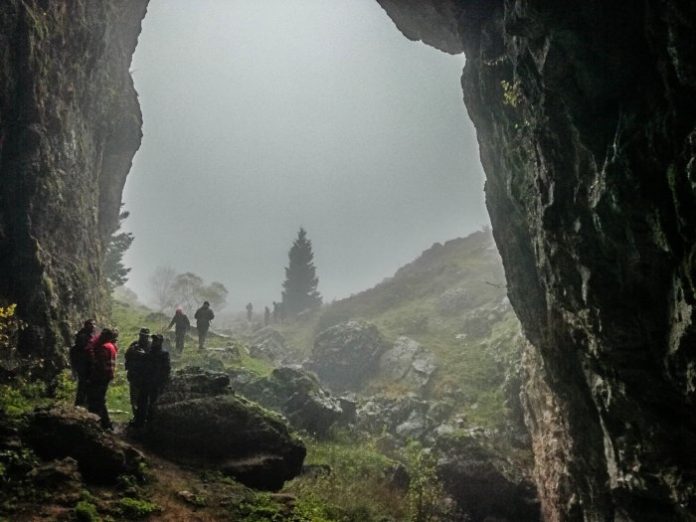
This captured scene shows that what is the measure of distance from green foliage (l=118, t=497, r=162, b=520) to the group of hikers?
355 centimetres

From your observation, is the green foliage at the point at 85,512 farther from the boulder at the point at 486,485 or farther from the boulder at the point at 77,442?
the boulder at the point at 486,485

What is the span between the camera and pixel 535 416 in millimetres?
20234

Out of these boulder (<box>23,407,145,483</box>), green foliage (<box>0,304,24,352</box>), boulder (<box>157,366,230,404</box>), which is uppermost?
green foliage (<box>0,304,24,352</box>)

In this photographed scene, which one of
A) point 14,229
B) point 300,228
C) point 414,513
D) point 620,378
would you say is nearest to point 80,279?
point 14,229

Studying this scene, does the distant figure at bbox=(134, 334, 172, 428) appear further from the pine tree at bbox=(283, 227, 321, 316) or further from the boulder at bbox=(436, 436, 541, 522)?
the pine tree at bbox=(283, 227, 321, 316)

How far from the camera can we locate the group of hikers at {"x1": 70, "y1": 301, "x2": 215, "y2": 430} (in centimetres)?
1217

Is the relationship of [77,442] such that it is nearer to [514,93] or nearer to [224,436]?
[224,436]

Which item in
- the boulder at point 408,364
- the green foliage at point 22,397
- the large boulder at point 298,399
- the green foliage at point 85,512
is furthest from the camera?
the boulder at point 408,364

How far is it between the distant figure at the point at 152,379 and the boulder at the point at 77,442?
9.54ft

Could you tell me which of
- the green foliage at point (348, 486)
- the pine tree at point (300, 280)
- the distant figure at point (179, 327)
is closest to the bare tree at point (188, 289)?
the pine tree at point (300, 280)

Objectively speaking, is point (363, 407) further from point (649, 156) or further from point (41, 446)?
point (649, 156)

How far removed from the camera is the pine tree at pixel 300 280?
72500mm

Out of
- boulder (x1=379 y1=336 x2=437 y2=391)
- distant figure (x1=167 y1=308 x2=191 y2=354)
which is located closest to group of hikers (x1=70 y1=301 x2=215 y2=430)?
distant figure (x1=167 y1=308 x2=191 y2=354)

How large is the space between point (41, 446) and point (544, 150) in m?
13.9
